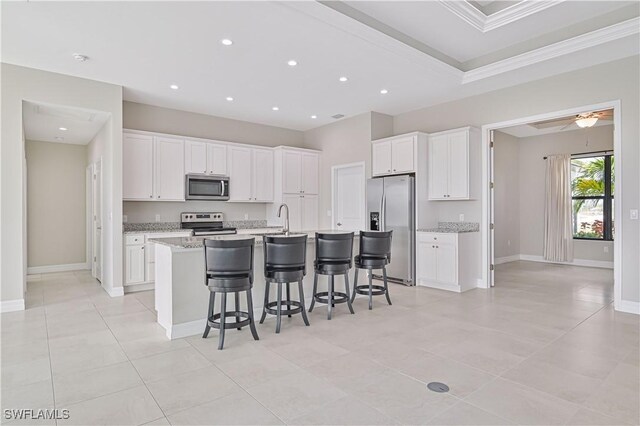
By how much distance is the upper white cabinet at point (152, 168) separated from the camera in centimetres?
569

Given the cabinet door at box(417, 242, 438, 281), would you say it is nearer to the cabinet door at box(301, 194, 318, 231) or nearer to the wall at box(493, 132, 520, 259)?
the cabinet door at box(301, 194, 318, 231)

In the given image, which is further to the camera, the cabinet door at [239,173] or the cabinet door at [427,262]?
the cabinet door at [239,173]

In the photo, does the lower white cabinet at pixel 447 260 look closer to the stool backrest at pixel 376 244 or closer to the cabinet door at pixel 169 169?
the stool backrest at pixel 376 244

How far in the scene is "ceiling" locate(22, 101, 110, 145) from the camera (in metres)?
5.03

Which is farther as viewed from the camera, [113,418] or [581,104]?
[581,104]

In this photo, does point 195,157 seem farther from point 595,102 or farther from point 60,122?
point 595,102

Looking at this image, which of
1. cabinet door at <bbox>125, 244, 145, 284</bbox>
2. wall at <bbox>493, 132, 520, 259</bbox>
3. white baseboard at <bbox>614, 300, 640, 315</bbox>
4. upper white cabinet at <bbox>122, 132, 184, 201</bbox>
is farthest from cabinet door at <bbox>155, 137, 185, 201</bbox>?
wall at <bbox>493, 132, 520, 259</bbox>

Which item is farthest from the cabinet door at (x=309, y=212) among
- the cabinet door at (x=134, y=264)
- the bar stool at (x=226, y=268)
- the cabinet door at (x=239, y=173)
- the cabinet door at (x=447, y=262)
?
the bar stool at (x=226, y=268)

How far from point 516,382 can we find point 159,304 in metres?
3.39

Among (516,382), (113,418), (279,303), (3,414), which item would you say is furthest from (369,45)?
(3,414)

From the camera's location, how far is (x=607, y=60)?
4.43m

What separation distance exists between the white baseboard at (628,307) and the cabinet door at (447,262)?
6.20 ft

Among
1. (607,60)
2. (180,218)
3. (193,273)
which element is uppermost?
(607,60)

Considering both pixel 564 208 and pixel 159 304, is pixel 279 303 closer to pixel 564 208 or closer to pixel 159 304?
pixel 159 304
